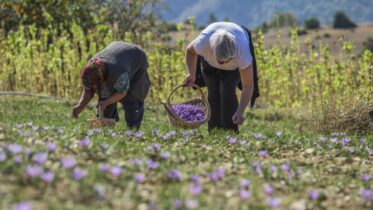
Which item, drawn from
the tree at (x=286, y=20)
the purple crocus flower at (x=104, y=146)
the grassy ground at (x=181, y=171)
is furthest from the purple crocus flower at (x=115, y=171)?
the tree at (x=286, y=20)

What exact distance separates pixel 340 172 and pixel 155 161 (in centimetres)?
131

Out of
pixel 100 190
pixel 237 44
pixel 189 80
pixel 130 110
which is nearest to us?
pixel 100 190

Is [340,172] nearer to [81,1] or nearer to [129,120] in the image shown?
[129,120]

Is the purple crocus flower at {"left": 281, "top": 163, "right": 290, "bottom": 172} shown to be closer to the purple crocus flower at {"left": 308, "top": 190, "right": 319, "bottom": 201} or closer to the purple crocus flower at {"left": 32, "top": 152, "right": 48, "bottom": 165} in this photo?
the purple crocus flower at {"left": 308, "top": 190, "right": 319, "bottom": 201}

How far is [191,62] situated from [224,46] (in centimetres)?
123

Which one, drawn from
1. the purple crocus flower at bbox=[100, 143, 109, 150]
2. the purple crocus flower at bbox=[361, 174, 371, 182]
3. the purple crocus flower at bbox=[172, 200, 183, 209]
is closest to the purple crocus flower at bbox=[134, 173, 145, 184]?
the purple crocus flower at bbox=[172, 200, 183, 209]

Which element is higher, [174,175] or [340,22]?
[174,175]

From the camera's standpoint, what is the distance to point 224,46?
5.02 m

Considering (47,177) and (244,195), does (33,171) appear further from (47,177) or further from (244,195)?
(244,195)

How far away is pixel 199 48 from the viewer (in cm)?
572

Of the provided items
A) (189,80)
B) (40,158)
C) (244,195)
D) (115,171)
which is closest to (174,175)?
(115,171)

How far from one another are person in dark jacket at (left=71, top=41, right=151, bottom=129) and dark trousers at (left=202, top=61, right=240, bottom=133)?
676mm

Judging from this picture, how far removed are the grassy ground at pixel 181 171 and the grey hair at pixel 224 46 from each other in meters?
0.69

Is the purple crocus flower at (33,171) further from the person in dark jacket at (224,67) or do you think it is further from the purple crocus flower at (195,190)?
the person in dark jacket at (224,67)
